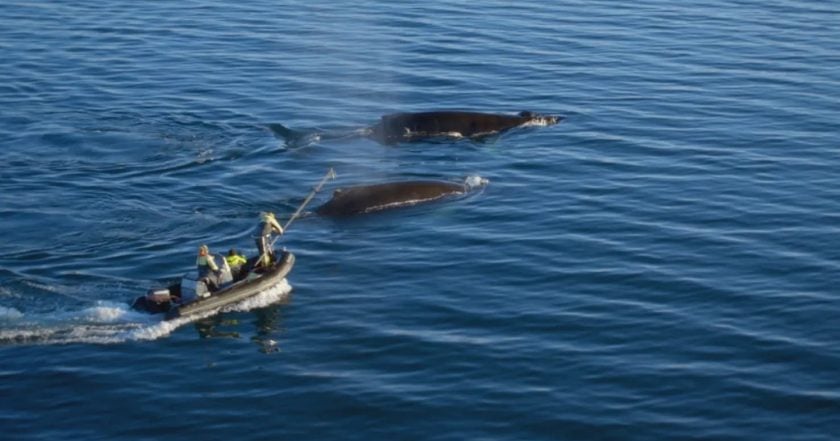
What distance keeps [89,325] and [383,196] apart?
1100 centimetres

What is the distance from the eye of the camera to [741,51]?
214 ft

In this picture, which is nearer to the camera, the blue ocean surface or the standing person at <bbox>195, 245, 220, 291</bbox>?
the blue ocean surface

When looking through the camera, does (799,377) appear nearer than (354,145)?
Yes

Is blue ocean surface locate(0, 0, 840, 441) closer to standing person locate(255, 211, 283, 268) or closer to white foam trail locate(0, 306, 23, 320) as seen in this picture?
white foam trail locate(0, 306, 23, 320)

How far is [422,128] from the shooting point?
50812 millimetres

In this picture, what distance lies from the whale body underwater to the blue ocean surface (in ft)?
2.02

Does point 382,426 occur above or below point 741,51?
below

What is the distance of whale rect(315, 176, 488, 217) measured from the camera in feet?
142

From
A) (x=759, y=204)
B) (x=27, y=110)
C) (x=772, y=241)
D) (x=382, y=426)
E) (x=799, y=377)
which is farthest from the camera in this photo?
(x=27, y=110)

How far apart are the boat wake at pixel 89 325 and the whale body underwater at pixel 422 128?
50.3ft

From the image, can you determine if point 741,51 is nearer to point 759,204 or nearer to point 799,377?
point 759,204

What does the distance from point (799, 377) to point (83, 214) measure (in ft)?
66.5

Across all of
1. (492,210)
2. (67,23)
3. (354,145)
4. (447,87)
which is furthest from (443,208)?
(67,23)

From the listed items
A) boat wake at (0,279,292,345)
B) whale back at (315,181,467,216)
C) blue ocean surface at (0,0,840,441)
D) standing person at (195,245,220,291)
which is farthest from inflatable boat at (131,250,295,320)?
whale back at (315,181,467,216)
